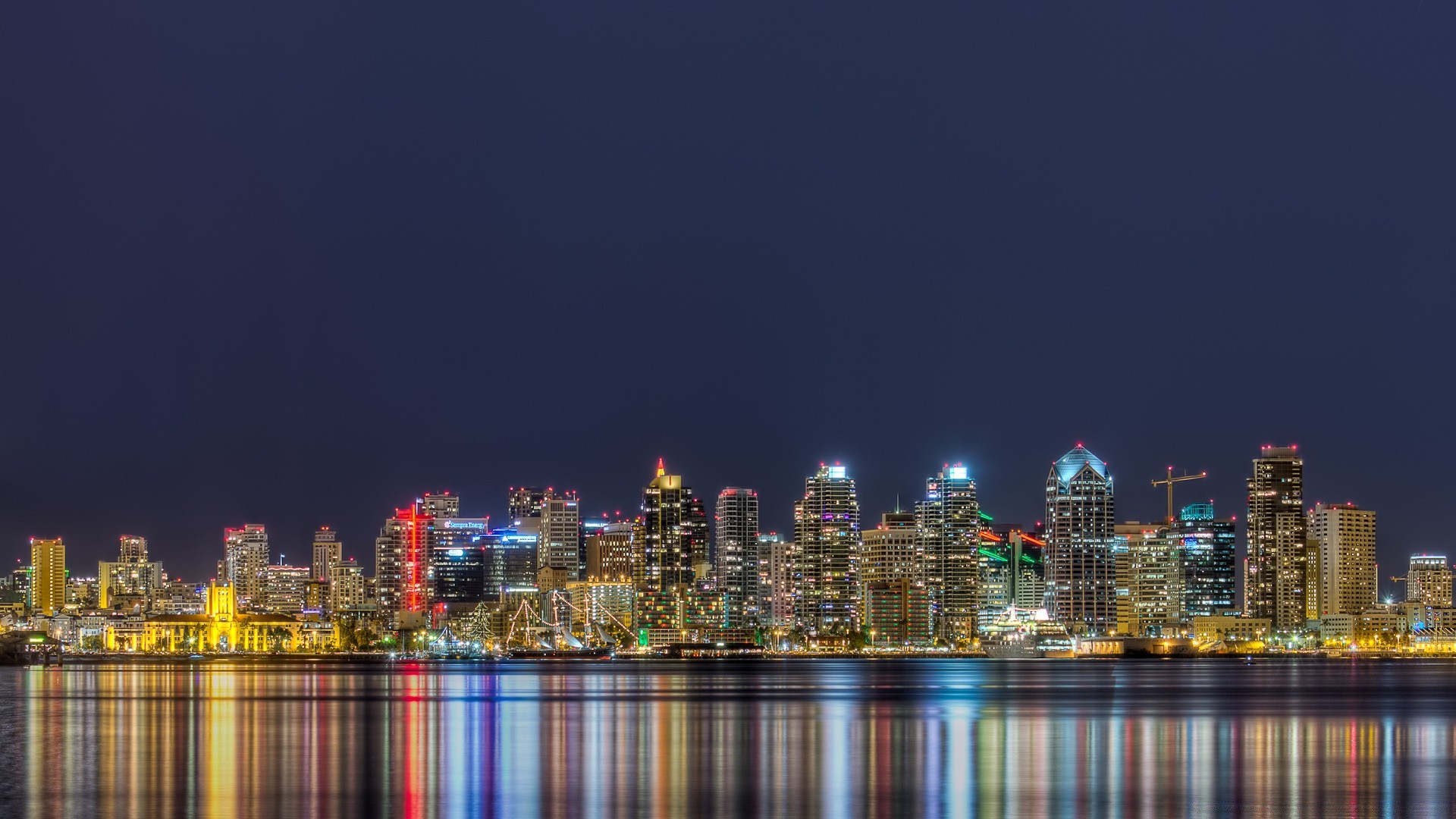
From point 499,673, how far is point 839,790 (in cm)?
12409

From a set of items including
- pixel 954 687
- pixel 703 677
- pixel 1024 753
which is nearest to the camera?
pixel 1024 753

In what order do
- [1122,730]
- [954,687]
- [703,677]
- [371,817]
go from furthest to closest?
[703,677] → [954,687] → [1122,730] → [371,817]

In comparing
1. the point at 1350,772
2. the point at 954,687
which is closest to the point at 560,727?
the point at 1350,772

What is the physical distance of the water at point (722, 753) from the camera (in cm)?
4231

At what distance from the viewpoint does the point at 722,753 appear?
188 ft

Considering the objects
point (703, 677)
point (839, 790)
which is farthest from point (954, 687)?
point (839, 790)

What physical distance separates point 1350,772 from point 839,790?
15780 millimetres

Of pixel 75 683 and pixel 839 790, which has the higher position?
pixel 839 790

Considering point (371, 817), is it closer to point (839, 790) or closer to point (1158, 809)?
point (839, 790)

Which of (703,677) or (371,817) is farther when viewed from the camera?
(703,677)

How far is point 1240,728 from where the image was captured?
71750mm

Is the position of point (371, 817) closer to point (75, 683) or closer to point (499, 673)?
point (75, 683)

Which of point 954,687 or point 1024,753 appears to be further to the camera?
point 954,687

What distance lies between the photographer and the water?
4231cm
